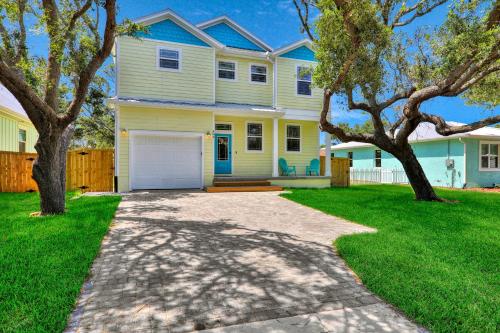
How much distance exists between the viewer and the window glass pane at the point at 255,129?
14367mm

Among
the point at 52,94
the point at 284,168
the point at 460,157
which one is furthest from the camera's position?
the point at 460,157

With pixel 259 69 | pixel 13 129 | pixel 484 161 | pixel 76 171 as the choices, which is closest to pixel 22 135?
pixel 13 129

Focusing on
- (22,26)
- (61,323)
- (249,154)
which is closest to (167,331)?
(61,323)

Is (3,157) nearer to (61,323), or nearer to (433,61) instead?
(61,323)

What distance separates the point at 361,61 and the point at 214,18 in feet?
30.6

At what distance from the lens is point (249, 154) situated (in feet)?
46.9

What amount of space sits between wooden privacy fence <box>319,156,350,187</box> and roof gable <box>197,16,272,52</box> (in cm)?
727

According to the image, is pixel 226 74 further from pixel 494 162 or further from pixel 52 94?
pixel 494 162

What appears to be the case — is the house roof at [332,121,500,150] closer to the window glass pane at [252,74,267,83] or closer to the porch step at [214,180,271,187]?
the window glass pane at [252,74,267,83]

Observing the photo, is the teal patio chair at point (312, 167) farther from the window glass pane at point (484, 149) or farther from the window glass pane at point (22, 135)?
the window glass pane at point (22, 135)

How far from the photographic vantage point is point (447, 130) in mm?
9555

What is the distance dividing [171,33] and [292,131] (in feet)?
25.4

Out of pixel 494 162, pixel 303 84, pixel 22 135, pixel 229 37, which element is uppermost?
pixel 229 37

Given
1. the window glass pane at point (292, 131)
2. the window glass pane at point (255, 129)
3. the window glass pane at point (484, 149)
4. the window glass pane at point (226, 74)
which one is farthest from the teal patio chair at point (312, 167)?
the window glass pane at point (484, 149)
